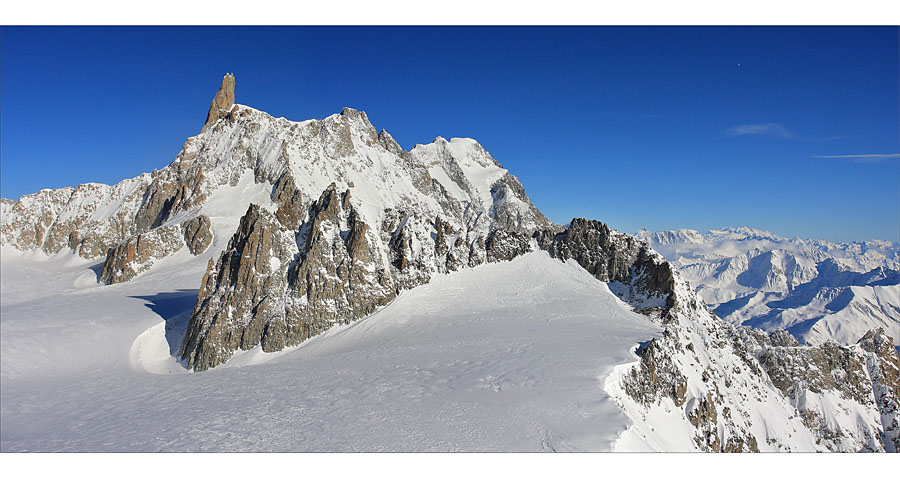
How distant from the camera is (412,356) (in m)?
42.3

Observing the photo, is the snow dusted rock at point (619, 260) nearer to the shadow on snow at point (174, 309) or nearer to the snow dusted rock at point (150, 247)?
the shadow on snow at point (174, 309)

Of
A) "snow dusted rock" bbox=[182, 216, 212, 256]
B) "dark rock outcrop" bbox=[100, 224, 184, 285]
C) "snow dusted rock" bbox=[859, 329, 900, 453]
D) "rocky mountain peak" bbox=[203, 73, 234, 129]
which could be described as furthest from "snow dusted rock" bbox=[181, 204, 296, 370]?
"rocky mountain peak" bbox=[203, 73, 234, 129]

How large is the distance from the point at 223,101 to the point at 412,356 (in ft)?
433

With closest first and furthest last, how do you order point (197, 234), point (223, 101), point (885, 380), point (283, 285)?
point (885, 380) < point (283, 285) < point (197, 234) < point (223, 101)

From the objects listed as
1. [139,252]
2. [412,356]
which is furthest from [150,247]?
[412,356]

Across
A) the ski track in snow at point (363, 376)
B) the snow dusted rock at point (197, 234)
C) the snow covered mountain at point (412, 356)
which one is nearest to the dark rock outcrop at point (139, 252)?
the snow covered mountain at point (412, 356)

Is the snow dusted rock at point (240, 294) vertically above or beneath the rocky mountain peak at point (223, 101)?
beneath

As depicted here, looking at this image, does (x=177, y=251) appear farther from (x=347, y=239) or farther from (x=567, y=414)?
(x=567, y=414)

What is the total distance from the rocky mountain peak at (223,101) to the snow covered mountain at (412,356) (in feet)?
198

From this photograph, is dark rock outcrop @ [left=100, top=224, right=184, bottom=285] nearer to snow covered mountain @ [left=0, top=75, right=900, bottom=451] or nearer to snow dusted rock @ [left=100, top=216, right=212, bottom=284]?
snow dusted rock @ [left=100, top=216, right=212, bottom=284]

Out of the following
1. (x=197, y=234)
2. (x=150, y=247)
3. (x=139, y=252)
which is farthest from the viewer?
(x=197, y=234)

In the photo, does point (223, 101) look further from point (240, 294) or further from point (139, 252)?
point (240, 294)

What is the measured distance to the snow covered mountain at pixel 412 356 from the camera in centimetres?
2870

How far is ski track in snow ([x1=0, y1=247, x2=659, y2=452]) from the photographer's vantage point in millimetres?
26828
